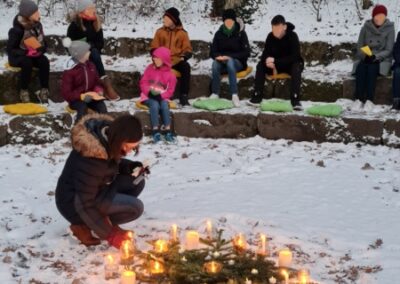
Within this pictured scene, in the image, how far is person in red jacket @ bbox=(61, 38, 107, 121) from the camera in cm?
702

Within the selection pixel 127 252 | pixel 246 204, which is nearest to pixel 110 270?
pixel 127 252

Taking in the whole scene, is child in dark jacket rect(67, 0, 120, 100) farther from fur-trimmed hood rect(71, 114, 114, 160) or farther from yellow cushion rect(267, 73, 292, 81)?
fur-trimmed hood rect(71, 114, 114, 160)

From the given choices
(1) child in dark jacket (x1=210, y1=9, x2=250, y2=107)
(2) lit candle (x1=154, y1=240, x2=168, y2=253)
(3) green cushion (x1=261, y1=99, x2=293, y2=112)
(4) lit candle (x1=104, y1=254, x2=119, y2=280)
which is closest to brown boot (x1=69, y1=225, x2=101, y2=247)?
(4) lit candle (x1=104, y1=254, x2=119, y2=280)

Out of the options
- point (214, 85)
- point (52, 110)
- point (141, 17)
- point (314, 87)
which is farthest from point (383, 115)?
point (141, 17)

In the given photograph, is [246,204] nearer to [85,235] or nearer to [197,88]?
[85,235]

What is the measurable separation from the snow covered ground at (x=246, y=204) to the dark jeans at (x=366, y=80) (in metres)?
1.09

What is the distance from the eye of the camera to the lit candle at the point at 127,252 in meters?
3.71

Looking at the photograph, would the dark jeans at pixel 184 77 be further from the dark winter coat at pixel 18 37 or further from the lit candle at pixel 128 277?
the lit candle at pixel 128 277

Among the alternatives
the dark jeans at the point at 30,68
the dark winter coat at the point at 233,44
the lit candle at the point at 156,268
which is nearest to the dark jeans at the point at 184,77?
the dark winter coat at the point at 233,44

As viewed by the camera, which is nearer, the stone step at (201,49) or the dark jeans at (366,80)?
the dark jeans at (366,80)

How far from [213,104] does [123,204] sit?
11.3 ft

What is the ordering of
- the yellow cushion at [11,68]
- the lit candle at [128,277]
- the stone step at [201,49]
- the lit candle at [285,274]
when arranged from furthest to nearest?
the stone step at [201,49], the yellow cushion at [11,68], the lit candle at [128,277], the lit candle at [285,274]

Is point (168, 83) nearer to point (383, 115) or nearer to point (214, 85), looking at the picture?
point (214, 85)

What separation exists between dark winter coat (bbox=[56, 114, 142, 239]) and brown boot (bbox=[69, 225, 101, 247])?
0.06 m
